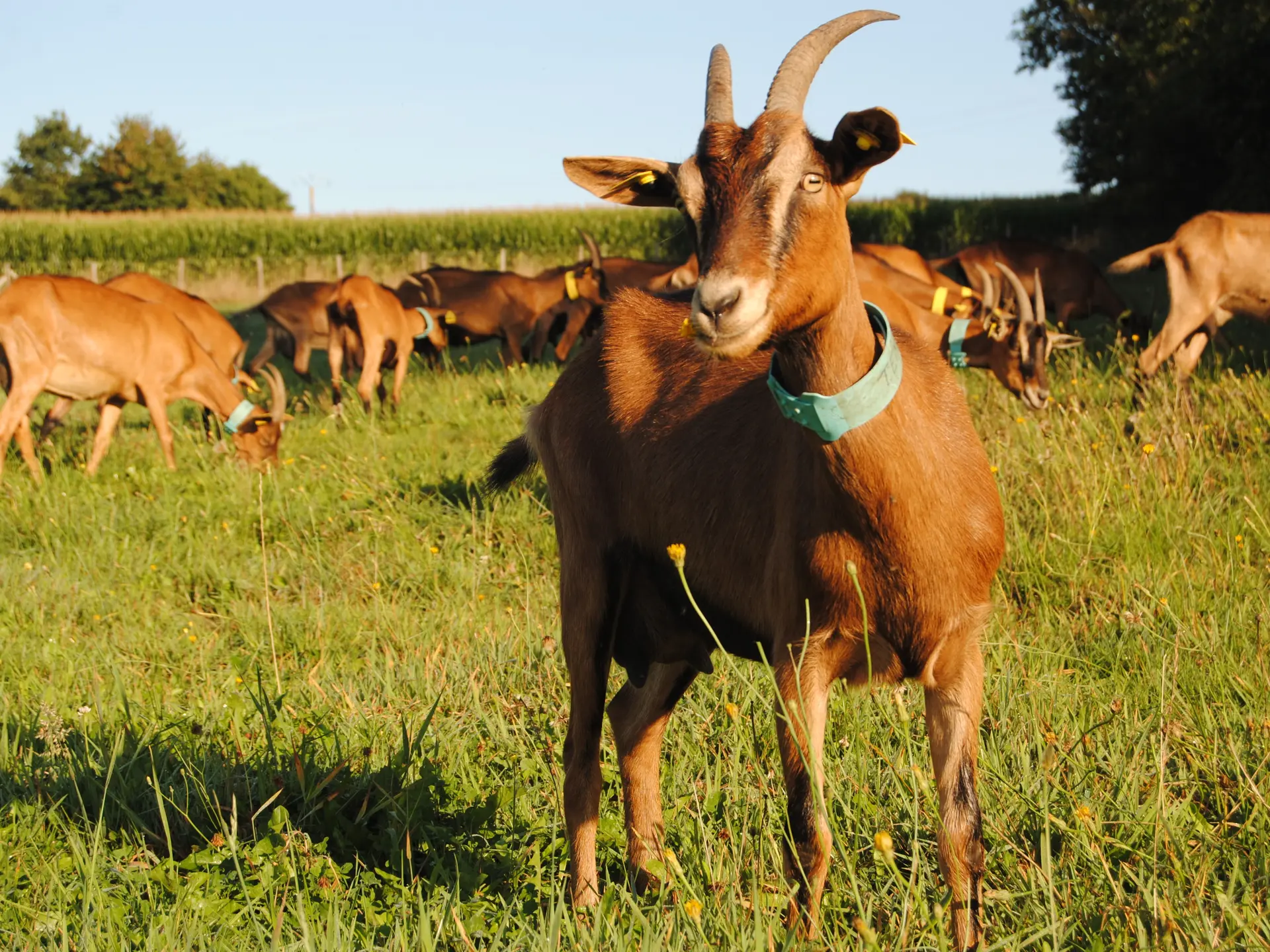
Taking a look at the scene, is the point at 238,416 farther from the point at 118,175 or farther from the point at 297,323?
the point at 118,175

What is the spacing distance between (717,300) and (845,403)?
45 cm

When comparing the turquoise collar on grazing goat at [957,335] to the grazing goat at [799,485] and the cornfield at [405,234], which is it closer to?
the grazing goat at [799,485]

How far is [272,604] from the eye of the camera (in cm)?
561

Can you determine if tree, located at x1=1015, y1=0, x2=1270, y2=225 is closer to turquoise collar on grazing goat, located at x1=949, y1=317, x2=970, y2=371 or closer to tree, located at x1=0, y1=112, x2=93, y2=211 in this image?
turquoise collar on grazing goat, located at x1=949, y1=317, x2=970, y2=371

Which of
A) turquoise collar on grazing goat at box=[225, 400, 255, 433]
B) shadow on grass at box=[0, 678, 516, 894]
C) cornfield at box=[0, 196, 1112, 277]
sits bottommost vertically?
shadow on grass at box=[0, 678, 516, 894]

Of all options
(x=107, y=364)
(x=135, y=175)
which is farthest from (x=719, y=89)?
(x=135, y=175)

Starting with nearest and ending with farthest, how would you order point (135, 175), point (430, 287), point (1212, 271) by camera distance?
point (1212, 271)
point (430, 287)
point (135, 175)

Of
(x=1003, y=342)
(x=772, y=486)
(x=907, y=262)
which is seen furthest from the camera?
(x=907, y=262)

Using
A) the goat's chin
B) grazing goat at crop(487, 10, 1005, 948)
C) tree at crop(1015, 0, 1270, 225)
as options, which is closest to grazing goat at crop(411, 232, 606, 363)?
tree at crop(1015, 0, 1270, 225)

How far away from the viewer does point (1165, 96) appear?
23.8m

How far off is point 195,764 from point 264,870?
0.81 m

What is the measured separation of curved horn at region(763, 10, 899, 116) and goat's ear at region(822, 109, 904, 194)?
167 mm

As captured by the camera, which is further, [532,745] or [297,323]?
[297,323]

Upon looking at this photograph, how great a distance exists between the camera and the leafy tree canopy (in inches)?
2938
